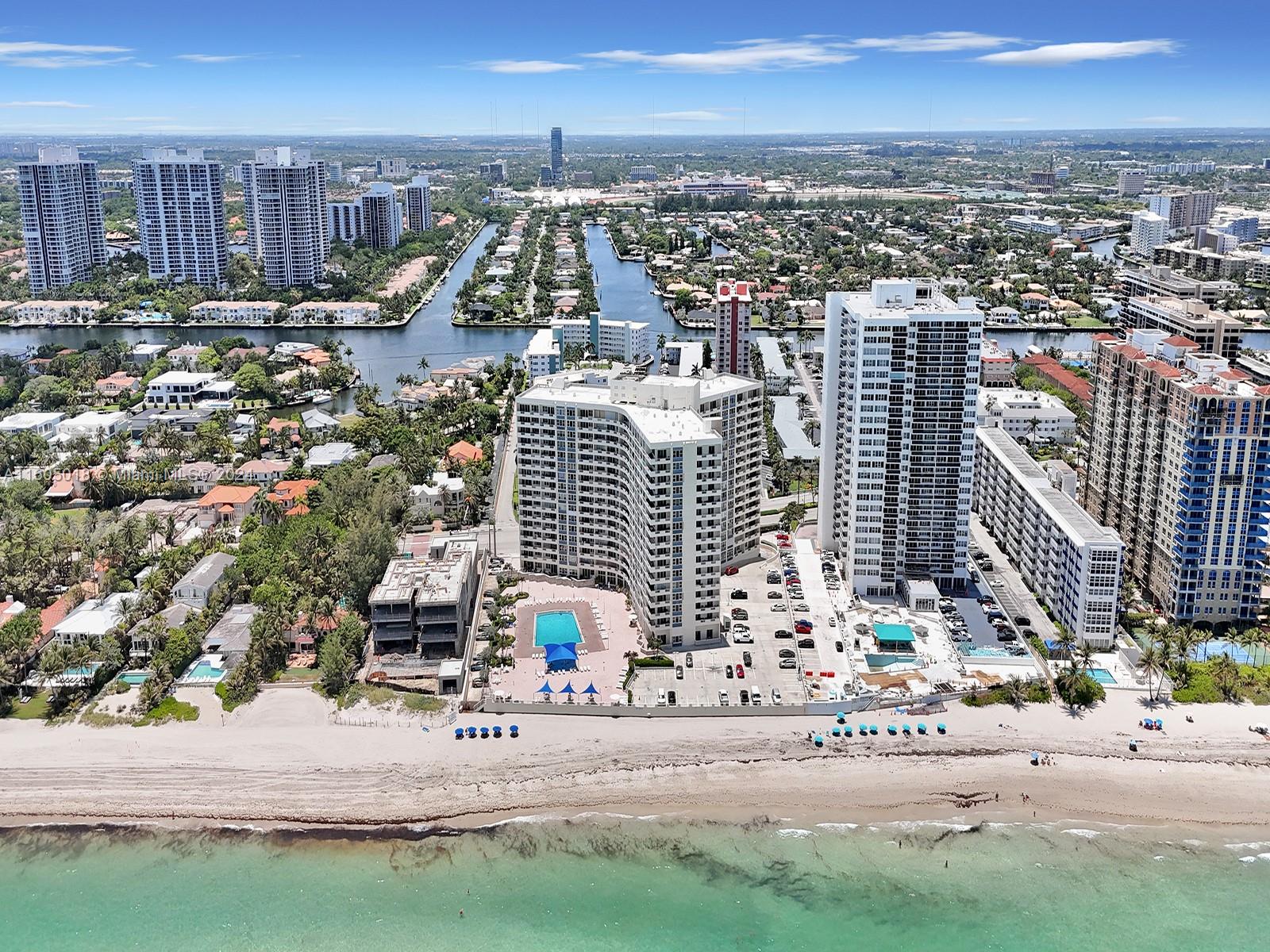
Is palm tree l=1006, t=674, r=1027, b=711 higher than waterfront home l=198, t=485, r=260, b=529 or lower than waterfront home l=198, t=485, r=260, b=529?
lower

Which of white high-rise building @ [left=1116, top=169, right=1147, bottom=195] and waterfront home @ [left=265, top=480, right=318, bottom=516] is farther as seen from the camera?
white high-rise building @ [left=1116, top=169, right=1147, bottom=195]

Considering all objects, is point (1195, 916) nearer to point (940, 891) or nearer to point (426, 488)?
point (940, 891)

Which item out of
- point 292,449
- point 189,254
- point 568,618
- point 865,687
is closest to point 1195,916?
point 865,687

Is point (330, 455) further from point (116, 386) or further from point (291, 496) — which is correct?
point (116, 386)

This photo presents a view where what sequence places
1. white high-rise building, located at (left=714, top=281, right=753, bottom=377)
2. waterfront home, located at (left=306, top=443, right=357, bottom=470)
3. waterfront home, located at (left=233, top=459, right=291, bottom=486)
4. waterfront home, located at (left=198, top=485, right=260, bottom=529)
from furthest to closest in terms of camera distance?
white high-rise building, located at (left=714, top=281, right=753, bottom=377), waterfront home, located at (left=306, top=443, right=357, bottom=470), waterfront home, located at (left=233, top=459, right=291, bottom=486), waterfront home, located at (left=198, top=485, right=260, bottom=529)

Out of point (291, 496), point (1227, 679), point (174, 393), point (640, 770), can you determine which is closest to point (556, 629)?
point (640, 770)

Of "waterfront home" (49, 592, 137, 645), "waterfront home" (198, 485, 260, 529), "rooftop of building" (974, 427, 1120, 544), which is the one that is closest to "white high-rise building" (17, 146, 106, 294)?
"waterfront home" (198, 485, 260, 529)

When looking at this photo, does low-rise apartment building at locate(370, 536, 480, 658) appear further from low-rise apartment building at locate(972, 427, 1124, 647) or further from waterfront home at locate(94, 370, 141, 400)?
waterfront home at locate(94, 370, 141, 400)

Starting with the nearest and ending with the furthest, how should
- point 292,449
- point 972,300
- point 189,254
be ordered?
point 972,300 → point 292,449 → point 189,254
